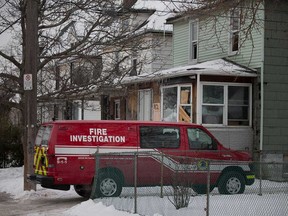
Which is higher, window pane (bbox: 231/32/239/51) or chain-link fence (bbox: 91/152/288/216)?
window pane (bbox: 231/32/239/51)

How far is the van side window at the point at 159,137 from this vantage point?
13.1m

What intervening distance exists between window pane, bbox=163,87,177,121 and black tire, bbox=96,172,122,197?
851 centimetres

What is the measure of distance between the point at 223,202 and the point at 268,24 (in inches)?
381

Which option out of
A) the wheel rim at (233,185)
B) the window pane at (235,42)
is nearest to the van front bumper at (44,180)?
the wheel rim at (233,185)

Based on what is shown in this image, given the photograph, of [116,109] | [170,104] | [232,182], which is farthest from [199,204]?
[116,109]

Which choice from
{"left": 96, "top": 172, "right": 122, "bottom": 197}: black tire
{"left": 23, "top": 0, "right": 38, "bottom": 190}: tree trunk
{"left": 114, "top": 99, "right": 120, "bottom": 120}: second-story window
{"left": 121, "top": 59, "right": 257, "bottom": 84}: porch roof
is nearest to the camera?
{"left": 96, "top": 172, "right": 122, "bottom": 197}: black tire

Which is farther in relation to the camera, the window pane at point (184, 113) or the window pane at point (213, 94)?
the window pane at point (184, 113)

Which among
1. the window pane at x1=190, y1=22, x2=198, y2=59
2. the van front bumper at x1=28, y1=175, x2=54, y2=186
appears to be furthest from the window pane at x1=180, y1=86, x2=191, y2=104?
the van front bumper at x1=28, y1=175, x2=54, y2=186

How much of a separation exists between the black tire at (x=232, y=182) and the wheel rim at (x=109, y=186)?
2.55 m

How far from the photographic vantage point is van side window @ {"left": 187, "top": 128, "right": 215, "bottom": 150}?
1347 centimetres

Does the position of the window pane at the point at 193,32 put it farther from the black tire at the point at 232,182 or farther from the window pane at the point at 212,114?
the black tire at the point at 232,182

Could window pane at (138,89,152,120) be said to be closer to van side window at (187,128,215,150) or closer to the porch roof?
the porch roof

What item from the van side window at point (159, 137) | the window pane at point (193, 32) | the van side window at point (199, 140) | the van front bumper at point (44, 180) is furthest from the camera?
the window pane at point (193, 32)

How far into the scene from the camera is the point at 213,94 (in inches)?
755
